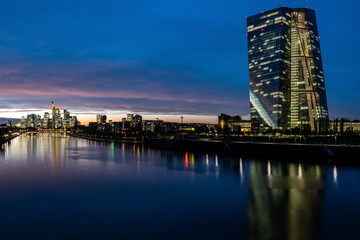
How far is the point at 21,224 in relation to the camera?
22.9 meters

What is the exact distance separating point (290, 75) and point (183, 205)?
173472mm

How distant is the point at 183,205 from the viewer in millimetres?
28672

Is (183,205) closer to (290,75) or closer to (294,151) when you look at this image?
(294,151)

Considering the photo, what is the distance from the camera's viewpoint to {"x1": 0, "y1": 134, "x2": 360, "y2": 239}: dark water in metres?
20.9

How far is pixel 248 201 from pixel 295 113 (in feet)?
542

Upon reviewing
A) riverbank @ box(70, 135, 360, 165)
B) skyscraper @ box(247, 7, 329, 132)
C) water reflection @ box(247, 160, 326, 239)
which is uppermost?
skyscraper @ box(247, 7, 329, 132)

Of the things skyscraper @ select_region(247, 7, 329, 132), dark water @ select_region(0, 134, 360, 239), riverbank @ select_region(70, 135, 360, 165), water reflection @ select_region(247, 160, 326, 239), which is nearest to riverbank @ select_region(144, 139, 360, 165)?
riverbank @ select_region(70, 135, 360, 165)

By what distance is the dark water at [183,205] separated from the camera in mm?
20922

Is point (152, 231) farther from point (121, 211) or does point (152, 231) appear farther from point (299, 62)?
point (299, 62)

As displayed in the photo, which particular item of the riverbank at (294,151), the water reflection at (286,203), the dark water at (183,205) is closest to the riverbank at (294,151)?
the riverbank at (294,151)

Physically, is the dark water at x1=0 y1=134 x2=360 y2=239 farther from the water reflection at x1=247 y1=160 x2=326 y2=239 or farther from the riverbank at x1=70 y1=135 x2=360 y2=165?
the riverbank at x1=70 y1=135 x2=360 y2=165

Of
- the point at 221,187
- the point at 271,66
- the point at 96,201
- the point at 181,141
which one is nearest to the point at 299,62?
the point at 271,66

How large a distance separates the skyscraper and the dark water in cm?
13912

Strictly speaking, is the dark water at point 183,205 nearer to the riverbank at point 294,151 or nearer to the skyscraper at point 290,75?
the riverbank at point 294,151
